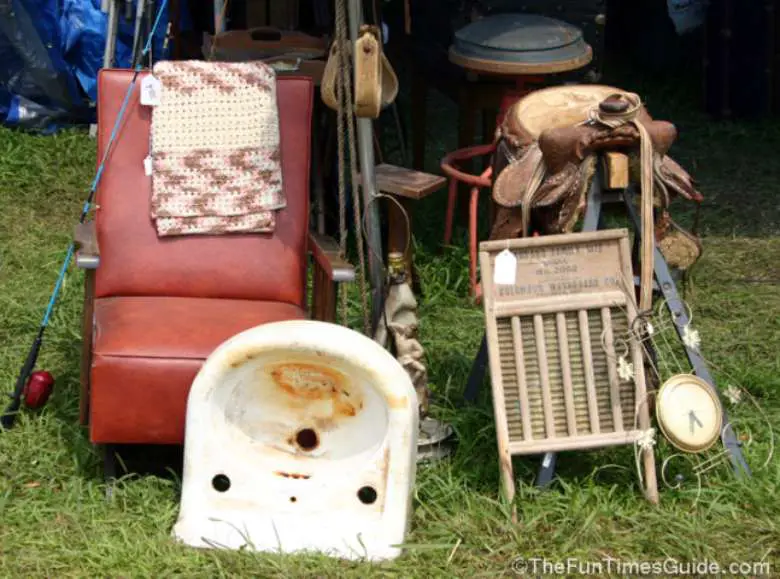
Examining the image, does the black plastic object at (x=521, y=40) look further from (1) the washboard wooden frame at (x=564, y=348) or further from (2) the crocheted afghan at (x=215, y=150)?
(1) the washboard wooden frame at (x=564, y=348)

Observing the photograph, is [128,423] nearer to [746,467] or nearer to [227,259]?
[227,259]

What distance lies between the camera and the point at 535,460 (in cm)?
485

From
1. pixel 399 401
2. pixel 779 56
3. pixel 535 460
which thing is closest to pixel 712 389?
pixel 535 460

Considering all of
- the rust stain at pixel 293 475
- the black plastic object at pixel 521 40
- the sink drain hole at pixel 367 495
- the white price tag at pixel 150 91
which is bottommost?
the sink drain hole at pixel 367 495

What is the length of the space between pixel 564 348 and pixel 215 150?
1.62 meters

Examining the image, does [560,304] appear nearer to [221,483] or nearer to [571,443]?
[571,443]

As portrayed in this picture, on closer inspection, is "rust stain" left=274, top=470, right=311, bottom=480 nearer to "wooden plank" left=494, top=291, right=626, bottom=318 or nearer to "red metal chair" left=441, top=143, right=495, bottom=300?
"wooden plank" left=494, top=291, right=626, bottom=318

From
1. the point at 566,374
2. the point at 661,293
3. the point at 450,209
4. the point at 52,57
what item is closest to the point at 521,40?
the point at 450,209

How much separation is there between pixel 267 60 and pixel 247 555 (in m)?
Result: 3.08

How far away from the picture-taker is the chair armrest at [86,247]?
4754mm

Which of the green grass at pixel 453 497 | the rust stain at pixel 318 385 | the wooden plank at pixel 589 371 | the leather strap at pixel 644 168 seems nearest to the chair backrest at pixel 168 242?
the green grass at pixel 453 497

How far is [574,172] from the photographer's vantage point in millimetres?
4586

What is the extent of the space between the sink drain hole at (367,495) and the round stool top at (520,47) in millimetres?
2872

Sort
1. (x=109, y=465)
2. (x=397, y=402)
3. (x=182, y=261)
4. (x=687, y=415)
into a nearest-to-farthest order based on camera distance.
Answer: (x=397, y=402), (x=687, y=415), (x=109, y=465), (x=182, y=261)
